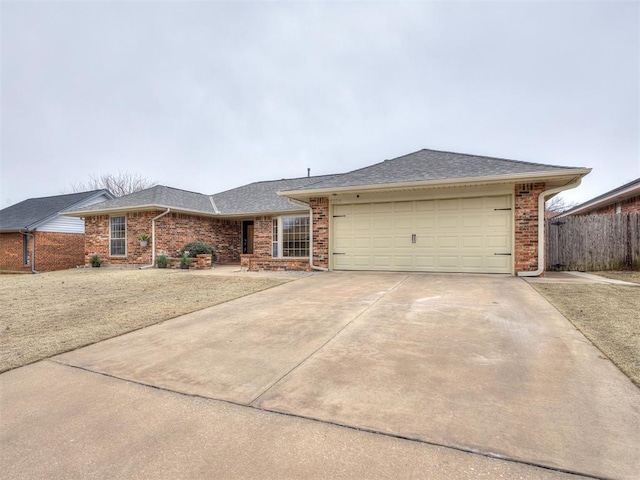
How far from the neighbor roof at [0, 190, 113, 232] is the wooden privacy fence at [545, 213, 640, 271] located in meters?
23.1

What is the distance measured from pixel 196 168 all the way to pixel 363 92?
72.3 ft

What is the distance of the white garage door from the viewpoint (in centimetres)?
879

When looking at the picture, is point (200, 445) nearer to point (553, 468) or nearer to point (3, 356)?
point (553, 468)

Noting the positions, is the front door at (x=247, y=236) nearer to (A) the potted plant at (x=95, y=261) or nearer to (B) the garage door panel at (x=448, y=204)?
(A) the potted plant at (x=95, y=261)

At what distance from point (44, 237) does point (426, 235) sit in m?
21.0

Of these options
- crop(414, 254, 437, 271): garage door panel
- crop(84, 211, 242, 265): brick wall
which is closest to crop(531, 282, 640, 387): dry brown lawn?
crop(414, 254, 437, 271): garage door panel

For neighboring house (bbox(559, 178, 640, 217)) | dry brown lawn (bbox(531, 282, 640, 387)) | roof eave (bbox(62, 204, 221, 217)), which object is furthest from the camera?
roof eave (bbox(62, 204, 221, 217))

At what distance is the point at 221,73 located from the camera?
16078mm

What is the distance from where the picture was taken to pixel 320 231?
10.6m

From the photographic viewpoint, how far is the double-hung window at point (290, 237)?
43.4 ft

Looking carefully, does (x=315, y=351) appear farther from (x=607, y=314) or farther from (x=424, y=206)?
(x=424, y=206)

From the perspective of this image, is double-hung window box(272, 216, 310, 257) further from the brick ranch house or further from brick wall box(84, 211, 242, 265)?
brick wall box(84, 211, 242, 265)

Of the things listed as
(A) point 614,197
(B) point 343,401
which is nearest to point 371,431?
(B) point 343,401

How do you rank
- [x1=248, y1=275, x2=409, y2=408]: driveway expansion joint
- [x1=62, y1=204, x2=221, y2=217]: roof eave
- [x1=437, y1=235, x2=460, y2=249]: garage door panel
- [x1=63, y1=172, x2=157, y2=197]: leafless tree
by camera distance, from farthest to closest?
[x1=63, y1=172, x2=157, y2=197]: leafless tree, [x1=62, y1=204, x2=221, y2=217]: roof eave, [x1=437, y1=235, x2=460, y2=249]: garage door panel, [x1=248, y1=275, x2=409, y2=408]: driveway expansion joint
